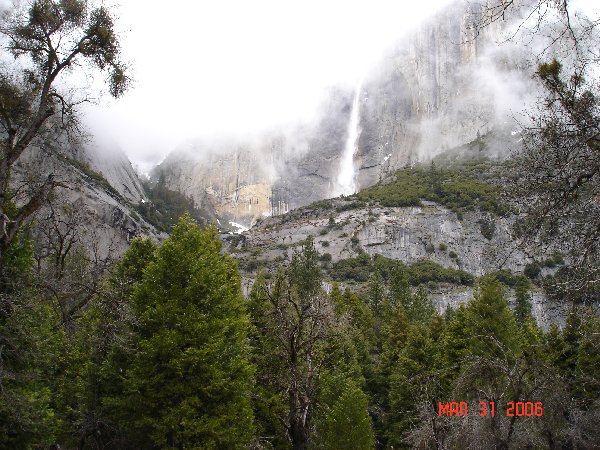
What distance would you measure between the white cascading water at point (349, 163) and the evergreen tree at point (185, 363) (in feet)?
450

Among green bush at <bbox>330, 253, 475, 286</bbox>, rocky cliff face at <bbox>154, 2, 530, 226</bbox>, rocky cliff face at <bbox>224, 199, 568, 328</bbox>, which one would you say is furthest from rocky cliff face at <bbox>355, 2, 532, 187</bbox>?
green bush at <bbox>330, 253, 475, 286</bbox>

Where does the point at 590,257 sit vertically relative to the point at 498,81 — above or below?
below

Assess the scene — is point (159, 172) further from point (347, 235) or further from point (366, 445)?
point (366, 445)

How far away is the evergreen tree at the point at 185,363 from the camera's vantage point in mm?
15234

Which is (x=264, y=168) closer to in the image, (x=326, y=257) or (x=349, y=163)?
(x=349, y=163)

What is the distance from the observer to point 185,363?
15578 millimetres

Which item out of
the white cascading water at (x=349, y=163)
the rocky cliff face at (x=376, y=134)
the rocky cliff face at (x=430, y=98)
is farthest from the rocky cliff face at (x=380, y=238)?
the rocky cliff face at (x=430, y=98)

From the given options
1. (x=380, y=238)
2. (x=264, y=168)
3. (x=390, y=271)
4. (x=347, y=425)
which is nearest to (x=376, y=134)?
(x=264, y=168)

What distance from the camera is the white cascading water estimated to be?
15662 centimetres

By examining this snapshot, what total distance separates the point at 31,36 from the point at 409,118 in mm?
156096

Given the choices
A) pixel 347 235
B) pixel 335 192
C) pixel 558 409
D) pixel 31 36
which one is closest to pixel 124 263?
pixel 31 36

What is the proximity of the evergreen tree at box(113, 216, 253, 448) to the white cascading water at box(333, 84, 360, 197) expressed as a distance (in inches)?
5395

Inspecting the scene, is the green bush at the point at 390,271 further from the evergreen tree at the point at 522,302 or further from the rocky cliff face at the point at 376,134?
the rocky cliff face at the point at 376,134

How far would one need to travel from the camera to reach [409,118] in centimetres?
15762
